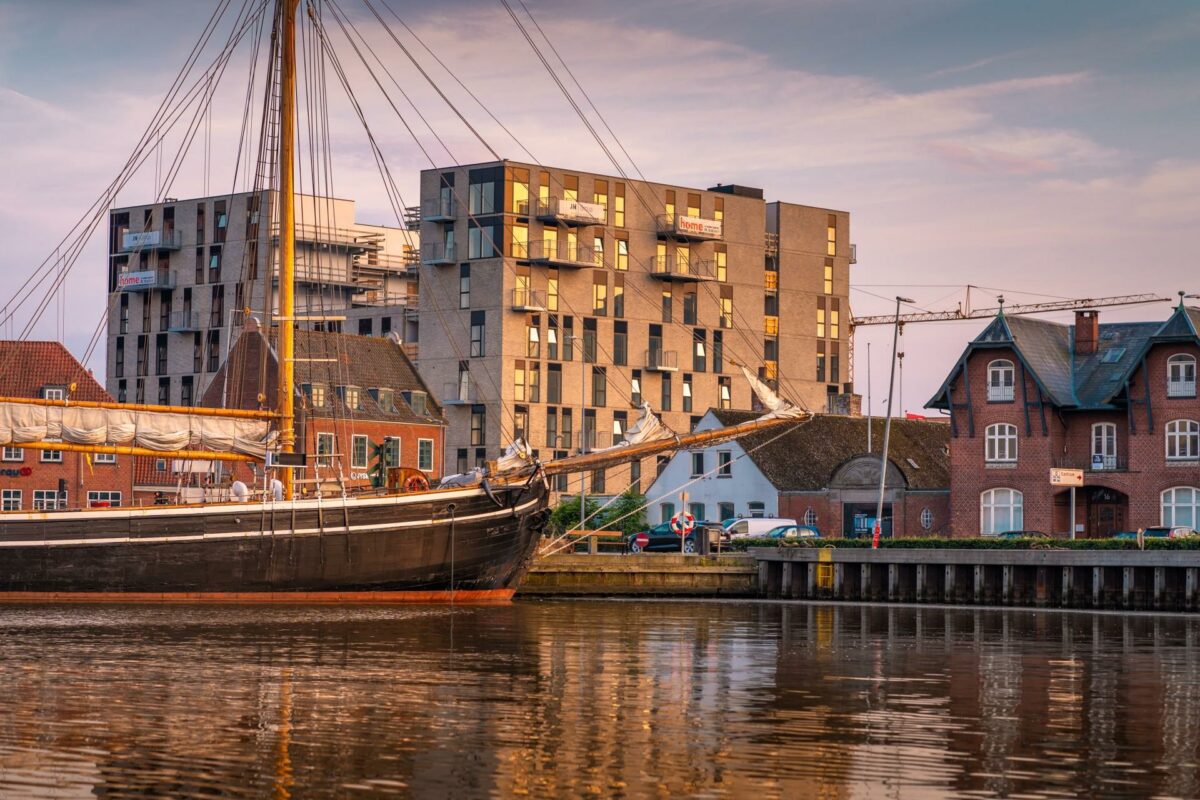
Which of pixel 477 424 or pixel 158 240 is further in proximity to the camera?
pixel 158 240

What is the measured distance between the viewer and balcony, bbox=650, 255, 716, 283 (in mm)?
125875

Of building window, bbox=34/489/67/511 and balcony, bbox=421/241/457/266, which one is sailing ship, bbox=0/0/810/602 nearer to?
building window, bbox=34/489/67/511

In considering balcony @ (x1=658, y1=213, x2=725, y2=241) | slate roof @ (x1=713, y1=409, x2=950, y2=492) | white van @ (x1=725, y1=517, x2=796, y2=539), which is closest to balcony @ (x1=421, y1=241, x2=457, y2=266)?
balcony @ (x1=658, y1=213, x2=725, y2=241)

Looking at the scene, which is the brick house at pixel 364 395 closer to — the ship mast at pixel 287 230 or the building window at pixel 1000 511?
the building window at pixel 1000 511

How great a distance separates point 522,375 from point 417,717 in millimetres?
95466

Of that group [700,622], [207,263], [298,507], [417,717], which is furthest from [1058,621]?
[207,263]

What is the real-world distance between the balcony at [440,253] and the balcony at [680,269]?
570 inches

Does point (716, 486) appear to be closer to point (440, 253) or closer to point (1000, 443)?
point (1000, 443)

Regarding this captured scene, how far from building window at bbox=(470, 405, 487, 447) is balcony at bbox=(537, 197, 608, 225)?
1358 cm

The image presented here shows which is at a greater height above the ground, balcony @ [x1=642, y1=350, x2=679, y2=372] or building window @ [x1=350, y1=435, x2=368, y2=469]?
balcony @ [x1=642, y1=350, x2=679, y2=372]

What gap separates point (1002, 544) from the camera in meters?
63.4

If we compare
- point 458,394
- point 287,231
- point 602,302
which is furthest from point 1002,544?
point 602,302

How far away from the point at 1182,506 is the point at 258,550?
41.5 m

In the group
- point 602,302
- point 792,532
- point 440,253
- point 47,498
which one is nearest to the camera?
point 792,532
